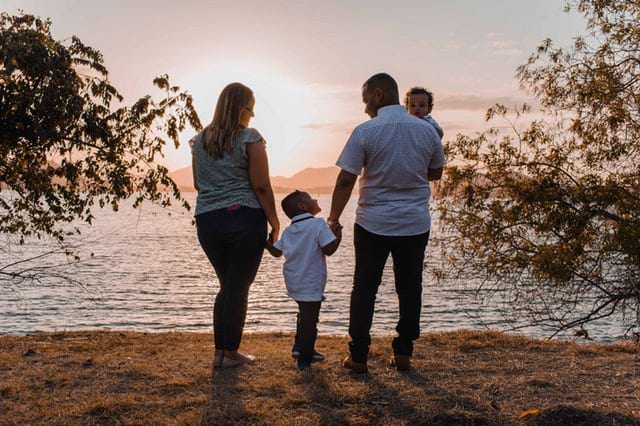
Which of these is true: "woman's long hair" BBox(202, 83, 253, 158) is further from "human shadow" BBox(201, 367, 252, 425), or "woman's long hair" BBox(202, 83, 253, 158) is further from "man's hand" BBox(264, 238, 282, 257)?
"human shadow" BBox(201, 367, 252, 425)

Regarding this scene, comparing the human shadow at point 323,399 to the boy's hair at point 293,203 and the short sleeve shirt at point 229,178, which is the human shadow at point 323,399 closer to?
the boy's hair at point 293,203

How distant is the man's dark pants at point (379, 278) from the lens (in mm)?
4887

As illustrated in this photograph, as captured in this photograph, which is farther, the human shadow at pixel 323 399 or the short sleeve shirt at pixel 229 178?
the short sleeve shirt at pixel 229 178

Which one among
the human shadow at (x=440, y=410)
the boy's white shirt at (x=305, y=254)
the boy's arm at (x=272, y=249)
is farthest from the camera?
the boy's arm at (x=272, y=249)

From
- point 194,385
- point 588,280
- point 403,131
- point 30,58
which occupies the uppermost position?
point 30,58

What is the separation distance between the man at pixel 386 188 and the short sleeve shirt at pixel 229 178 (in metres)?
0.71

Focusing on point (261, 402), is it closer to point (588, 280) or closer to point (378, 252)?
point (378, 252)

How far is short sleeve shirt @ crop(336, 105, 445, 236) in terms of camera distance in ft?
15.7

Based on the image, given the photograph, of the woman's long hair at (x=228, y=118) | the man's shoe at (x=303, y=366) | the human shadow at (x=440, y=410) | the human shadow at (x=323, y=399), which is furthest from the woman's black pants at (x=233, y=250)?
the human shadow at (x=440, y=410)

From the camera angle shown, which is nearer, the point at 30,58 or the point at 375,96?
the point at 375,96

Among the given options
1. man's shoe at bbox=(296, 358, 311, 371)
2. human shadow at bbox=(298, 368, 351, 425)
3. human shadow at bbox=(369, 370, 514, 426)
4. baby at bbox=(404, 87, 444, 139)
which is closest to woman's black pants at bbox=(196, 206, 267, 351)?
man's shoe at bbox=(296, 358, 311, 371)

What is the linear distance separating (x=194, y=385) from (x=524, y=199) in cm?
461

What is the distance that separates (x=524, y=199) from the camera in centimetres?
→ 768

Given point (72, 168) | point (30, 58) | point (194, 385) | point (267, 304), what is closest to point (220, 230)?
point (194, 385)
